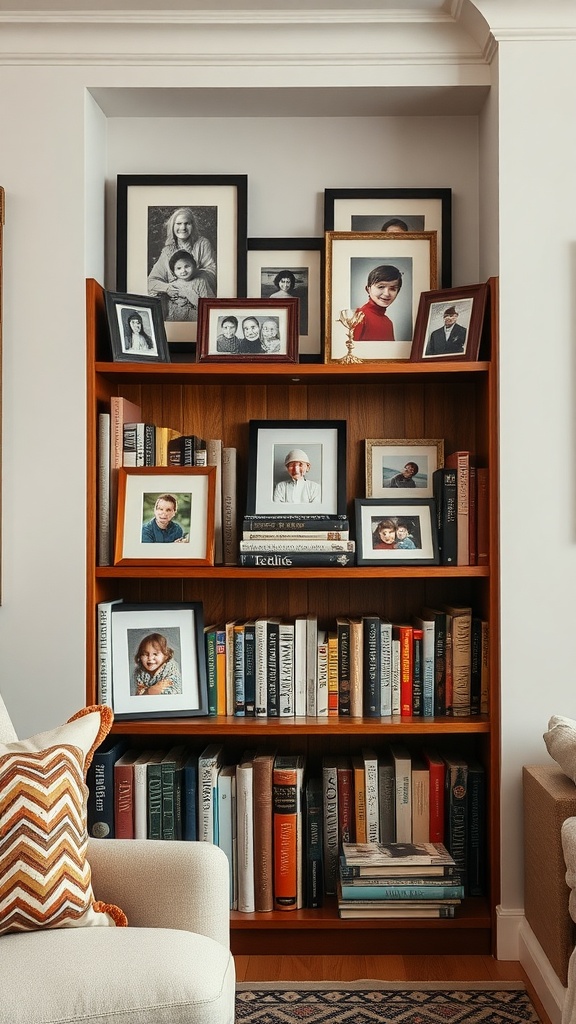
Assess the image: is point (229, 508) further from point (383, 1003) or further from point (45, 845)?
point (383, 1003)

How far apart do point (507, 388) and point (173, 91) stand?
1.30 metres

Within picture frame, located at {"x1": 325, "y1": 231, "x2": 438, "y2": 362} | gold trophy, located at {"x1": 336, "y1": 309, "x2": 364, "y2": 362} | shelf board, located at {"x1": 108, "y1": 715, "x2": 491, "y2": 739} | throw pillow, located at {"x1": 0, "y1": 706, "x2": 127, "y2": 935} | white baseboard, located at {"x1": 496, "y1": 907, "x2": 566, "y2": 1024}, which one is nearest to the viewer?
throw pillow, located at {"x1": 0, "y1": 706, "x2": 127, "y2": 935}

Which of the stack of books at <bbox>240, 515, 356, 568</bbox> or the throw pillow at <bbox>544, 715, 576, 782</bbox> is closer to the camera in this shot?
the throw pillow at <bbox>544, 715, 576, 782</bbox>

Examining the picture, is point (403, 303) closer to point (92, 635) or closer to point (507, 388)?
point (507, 388)

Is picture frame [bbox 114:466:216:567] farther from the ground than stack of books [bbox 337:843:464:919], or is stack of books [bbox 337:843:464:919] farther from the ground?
picture frame [bbox 114:466:216:567]

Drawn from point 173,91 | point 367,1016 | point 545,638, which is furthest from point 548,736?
point 173,91

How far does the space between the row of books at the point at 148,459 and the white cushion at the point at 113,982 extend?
117cm

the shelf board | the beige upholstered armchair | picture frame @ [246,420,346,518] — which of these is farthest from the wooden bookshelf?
the beige upholstered armchair

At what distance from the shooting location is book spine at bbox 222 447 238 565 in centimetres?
262

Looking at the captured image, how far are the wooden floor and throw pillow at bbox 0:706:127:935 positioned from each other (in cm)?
80

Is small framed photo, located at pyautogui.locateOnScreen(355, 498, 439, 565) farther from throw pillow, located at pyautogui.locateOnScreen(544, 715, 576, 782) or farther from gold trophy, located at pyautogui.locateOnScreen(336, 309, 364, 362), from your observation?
throw pillow, located at pyautogui.locateOnScreen(544, 715, 576, 782)

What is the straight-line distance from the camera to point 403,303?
273 cm

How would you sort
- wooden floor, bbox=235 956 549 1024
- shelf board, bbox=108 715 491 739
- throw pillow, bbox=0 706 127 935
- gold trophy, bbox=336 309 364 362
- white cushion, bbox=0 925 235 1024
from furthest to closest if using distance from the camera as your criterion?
gold trophy, bbox=336 309 364 362
shelf board, bbox=108 715 491 739
wooden floor, bbox=235 956 549 1024
throw pillow, bbox=0 706 127 935
white cushion, bbox=0 925 235 1024

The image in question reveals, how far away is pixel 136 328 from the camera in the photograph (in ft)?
8.52
